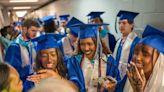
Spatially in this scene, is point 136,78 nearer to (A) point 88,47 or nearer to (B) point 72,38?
(A) point 88,47

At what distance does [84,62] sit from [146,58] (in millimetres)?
927

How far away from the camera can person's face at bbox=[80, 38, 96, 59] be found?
2754 mm

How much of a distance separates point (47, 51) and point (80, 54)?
0.40 m

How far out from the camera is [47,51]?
2584 mm

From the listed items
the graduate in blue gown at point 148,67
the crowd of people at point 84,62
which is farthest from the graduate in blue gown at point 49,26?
the graduate in blue gown at point 148,67

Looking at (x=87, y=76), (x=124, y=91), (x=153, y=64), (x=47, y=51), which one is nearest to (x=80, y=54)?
(x=87, y=76)

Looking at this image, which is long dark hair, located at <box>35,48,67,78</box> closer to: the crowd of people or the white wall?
the crowd of people

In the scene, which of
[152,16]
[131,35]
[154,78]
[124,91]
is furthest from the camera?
[152,16]

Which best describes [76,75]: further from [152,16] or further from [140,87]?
[152,16]

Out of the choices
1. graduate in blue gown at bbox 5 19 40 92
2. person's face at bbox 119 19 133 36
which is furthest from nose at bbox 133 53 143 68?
person's face at bbox 119 19 133 36

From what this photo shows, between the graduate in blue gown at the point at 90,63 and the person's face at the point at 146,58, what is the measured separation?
28.3 inches

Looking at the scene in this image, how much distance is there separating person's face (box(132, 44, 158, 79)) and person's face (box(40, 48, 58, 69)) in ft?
2.54

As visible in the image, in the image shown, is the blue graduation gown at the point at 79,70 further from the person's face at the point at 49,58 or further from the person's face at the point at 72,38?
the person's face at the point at 72,38

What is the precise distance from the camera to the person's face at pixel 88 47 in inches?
108
